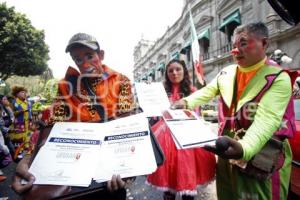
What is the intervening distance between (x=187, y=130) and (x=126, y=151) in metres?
0.39

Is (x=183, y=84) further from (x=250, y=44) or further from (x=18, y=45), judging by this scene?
(x=18, y=45)

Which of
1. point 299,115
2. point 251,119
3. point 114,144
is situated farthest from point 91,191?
point 299,115

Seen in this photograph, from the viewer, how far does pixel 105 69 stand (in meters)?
1.88

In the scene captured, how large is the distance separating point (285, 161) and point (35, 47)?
25208mm

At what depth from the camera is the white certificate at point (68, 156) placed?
1.30m

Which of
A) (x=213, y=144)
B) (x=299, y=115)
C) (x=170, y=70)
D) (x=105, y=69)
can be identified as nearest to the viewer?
(x=213, y=144)

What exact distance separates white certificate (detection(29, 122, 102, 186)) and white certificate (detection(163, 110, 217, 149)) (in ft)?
1.44

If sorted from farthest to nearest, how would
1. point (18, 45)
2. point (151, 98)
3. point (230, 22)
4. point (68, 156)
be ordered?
point (18, 45) < point (230, 22) < point (151, 98) < point (68, 156)

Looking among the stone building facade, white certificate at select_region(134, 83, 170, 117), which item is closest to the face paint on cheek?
white certificate at select_region(134, 83, 170, 117)

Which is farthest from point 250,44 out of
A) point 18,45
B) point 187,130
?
point 18,45

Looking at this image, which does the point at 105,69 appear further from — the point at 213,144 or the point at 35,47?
the point at 35,47

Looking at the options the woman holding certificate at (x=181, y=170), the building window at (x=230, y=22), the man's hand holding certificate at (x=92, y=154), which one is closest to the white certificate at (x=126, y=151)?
the man's hand holding certificate at (x=92, y=154)

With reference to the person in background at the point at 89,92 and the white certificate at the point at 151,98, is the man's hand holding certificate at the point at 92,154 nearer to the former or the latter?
the person in background at the point at 89,92

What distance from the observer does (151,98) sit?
6.36ft
